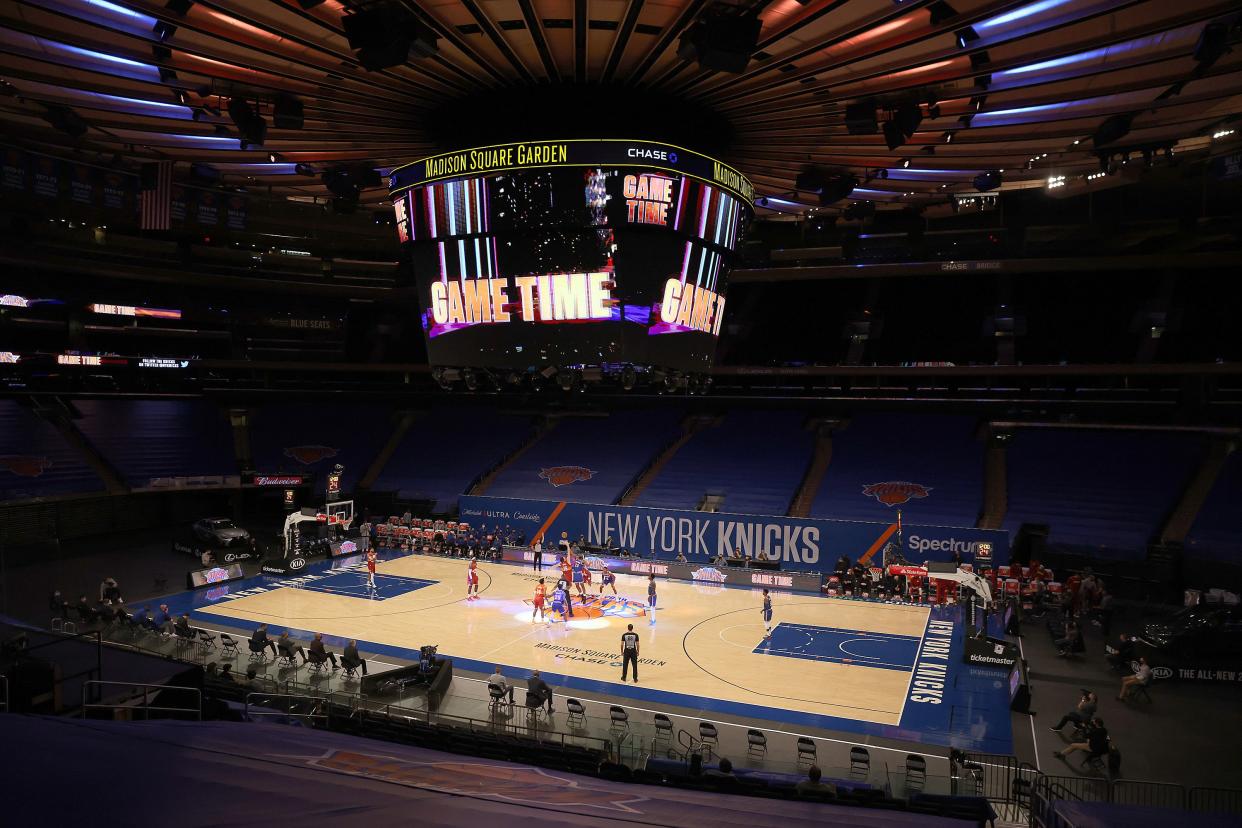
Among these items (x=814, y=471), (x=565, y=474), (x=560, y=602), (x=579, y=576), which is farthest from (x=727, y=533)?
(x=565, y=474)

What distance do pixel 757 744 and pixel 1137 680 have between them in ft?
32.0

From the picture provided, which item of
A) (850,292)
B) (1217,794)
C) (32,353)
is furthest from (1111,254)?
(32,353)

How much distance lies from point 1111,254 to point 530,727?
3029 cm

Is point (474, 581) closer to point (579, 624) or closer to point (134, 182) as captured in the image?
point (579, 624)

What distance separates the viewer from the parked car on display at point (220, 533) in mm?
33656

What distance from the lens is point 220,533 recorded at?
111 ft

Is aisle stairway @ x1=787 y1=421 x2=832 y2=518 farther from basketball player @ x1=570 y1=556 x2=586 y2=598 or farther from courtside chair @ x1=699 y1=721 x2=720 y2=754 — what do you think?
courtside chair @ x1=699 y1=721 x2=720 y2=754

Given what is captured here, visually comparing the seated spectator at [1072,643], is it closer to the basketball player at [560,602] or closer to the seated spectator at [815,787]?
the seated spectator at [815,787]

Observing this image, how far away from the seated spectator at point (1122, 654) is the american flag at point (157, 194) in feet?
84.6

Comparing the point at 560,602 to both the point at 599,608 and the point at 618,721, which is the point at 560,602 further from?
the point at 618,721

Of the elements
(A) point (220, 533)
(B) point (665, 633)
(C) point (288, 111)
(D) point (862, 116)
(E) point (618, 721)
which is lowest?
(B) point (665, 633)

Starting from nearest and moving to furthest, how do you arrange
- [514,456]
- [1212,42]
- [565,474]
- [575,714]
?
[1212,42], [575,714], [565,474], [514,456]

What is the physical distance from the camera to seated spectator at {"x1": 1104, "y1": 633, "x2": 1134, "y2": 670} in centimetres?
1969

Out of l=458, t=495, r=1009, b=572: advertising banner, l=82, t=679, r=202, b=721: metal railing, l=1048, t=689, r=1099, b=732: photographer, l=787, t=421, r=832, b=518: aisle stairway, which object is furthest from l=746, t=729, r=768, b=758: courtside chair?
l=787, t=421, r=832, b=518: aisle stairway
